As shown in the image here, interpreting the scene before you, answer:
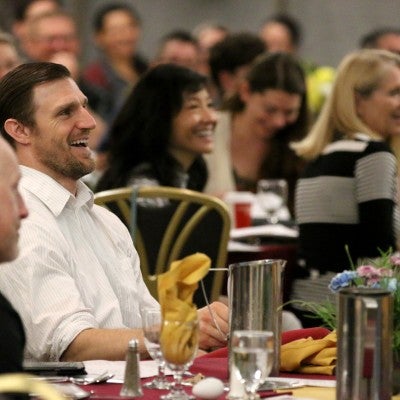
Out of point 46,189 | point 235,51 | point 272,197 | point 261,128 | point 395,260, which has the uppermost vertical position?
point 235,51

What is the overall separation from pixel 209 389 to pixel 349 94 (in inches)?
115

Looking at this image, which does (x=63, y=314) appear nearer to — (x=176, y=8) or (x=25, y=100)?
(x=25, y=100)

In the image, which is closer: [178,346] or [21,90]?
[178,346]

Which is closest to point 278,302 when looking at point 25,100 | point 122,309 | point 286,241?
point 122,309

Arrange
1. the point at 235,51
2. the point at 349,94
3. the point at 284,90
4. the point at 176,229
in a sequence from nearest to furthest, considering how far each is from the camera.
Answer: the point at 176,229
the point at 349,94
the point at 284,90
the point at 235,51

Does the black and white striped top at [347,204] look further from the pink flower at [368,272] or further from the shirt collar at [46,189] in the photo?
the pink flower at [368,272]

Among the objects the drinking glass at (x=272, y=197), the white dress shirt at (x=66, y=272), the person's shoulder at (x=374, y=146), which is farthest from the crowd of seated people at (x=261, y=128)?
the white dress shirt at (x=66, y=272)

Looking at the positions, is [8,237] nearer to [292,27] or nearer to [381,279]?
[381,279]

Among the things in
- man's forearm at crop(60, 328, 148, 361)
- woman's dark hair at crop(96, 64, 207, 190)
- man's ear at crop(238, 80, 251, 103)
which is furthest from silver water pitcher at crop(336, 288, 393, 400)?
man's ear at crop(238, 80, 251, 103)

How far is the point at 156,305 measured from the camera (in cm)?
336

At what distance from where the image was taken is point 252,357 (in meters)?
2.26

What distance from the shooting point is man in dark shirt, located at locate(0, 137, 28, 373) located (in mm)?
2174

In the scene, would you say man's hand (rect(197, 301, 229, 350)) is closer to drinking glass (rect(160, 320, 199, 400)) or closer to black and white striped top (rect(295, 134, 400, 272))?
drinking glass (rect(160, 320, 199, 400))

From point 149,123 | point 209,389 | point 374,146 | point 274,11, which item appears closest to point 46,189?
point 209,389
